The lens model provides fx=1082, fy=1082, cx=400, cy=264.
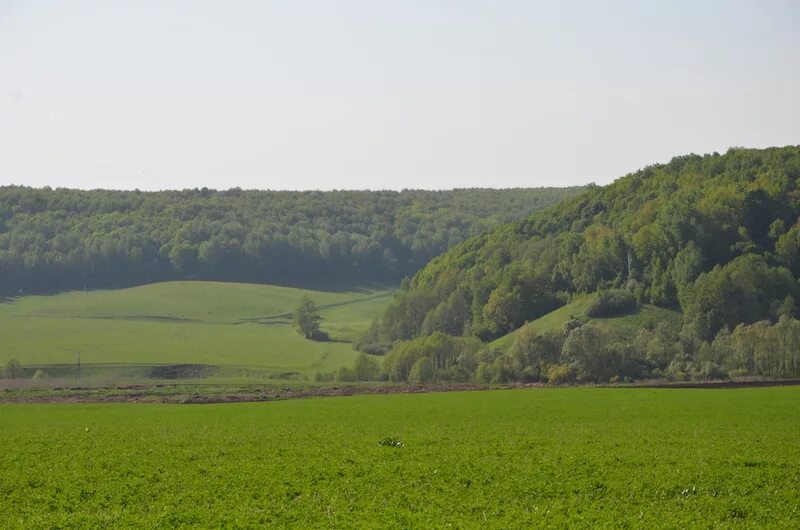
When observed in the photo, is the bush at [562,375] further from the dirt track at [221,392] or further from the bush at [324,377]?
the bush at [324,377]

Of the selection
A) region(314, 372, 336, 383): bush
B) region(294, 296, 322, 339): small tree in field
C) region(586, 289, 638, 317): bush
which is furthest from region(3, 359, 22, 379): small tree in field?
region(586, 289, 638, 317): bush

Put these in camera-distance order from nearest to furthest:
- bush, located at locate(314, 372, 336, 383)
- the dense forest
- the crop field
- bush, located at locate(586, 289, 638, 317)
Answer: the crop field, the dense forest, bush, located at locate(314, 372, 336, 383), bush, located at locate(586, 289, 638, 317)

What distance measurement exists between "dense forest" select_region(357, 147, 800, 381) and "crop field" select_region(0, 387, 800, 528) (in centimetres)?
5362

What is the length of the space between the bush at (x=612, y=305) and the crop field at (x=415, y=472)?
7742cm

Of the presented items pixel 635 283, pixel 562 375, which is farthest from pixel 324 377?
pixel 635 283

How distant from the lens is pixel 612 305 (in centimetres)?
13888

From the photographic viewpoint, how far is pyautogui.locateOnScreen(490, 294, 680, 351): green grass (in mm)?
131250

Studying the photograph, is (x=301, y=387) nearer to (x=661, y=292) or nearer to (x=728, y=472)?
(x=661, y=292)

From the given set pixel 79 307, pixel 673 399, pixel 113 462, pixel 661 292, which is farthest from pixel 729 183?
pixel 113 462

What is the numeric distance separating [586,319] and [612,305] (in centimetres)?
474

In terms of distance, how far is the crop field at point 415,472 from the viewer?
30219 mm

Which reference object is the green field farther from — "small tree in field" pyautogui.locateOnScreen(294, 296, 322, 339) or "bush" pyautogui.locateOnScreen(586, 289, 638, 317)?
"bush" pyautogui.locateOnScreen(586, 289, 638, 317)

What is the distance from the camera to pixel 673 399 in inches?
2847

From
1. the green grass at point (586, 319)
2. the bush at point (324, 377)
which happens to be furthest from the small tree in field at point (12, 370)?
the green grass at point (586, 319)
